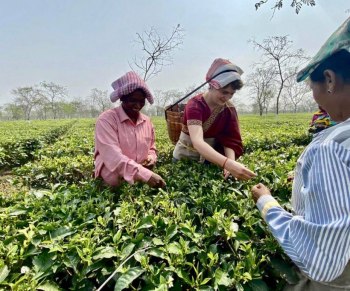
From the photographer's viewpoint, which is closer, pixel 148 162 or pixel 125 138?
pixel 125 138

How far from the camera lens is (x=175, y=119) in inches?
111

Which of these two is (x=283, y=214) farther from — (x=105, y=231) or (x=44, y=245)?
(x=44, y=245)

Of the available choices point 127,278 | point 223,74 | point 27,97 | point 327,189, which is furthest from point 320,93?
point 27,97

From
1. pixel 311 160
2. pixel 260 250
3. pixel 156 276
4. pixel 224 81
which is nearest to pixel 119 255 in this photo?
pixel 156 276

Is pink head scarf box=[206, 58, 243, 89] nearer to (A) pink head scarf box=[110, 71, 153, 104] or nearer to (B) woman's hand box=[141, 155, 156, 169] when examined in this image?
(A) pink head scarf box=[110, 71, 153, 104]

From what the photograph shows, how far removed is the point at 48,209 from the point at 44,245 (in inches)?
19.7

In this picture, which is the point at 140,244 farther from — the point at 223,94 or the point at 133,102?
the point at 223,94

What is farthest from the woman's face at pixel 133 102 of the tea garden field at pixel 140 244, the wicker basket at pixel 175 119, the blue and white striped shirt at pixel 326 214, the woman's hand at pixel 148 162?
the blue and white striped shirt at pixel 326 214

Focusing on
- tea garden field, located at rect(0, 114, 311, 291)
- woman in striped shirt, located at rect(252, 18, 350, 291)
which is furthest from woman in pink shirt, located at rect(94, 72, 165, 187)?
woman in striped shirt, located at rect(252, 18, 350, 291)

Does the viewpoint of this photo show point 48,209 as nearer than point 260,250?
No

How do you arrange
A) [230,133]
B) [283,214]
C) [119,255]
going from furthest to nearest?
[230,133], [119,255], [283,214]

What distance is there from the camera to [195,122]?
2.32m

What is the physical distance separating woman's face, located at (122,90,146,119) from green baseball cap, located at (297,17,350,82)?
1468 millimetres

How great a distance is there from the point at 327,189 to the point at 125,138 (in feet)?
5.59
